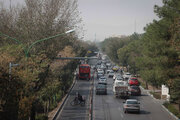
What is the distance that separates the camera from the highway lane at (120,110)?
2841 cm

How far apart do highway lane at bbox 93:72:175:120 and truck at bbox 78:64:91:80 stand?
2482cm

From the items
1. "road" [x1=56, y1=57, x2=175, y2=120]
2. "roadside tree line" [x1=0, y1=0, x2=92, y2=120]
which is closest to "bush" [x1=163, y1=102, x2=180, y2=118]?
"road" [x1=56, y1=57, x2=175, y2=120]

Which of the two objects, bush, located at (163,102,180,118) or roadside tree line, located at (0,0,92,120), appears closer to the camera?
roadside tree line, located at (0,0,92,120)

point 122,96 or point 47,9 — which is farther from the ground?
point 47,9

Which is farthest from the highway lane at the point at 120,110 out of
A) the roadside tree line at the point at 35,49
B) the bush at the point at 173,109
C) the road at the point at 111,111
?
the roadside tree line at the point at 35,49

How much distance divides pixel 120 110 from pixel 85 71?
113 feet

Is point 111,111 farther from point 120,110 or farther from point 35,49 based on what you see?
point 35,49

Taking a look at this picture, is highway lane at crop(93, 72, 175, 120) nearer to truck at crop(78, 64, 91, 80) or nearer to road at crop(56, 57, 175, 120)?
road at crop(56, 57, 175, 120)

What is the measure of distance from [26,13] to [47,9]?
1807mm

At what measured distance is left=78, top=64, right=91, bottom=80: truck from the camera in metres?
65.7

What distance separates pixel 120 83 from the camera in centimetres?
4162

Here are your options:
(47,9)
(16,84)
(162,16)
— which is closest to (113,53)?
(162,16)

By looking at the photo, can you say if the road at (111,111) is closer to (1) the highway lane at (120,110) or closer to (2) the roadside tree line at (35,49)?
(1) the highway lane at (120,110)

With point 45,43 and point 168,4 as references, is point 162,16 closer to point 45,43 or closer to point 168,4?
point 168,4
